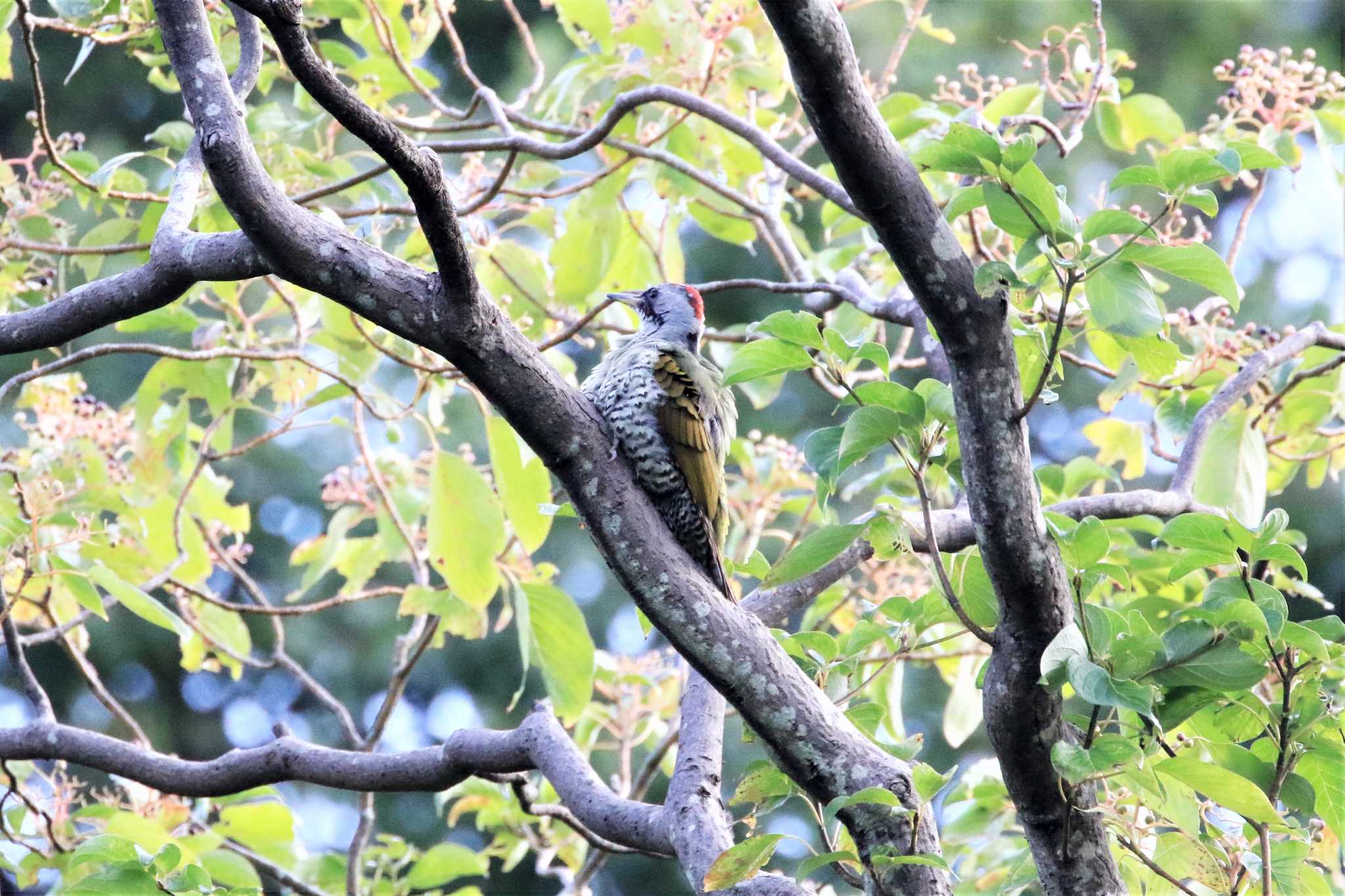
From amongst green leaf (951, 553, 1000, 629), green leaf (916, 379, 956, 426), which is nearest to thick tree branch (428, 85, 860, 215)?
green leaf (951, 553, 1000, 629)

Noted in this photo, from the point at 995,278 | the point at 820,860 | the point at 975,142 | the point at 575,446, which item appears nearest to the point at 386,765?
the point at 575,446

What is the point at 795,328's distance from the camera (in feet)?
6.04

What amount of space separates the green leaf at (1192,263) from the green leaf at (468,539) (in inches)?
69.4

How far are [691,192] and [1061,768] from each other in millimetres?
2208

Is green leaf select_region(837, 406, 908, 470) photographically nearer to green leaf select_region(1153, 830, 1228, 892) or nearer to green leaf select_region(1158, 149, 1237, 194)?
green leaf select_region(1158, 149, 1237, 194)

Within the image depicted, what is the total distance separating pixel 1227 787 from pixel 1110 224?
2.64 feet

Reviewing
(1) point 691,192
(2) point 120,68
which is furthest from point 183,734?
(1) point 691,192

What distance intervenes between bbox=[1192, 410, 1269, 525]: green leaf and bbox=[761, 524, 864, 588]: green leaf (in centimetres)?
144

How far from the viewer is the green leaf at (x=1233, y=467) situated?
3.07 metres

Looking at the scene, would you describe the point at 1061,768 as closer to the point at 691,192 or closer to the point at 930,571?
the point at 930,571

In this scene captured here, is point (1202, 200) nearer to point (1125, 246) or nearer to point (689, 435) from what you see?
point (1125, 246)

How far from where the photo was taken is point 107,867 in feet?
6.81

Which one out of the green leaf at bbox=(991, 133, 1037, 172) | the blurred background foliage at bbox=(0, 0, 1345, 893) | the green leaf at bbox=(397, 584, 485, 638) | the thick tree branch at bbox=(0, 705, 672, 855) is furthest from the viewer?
the blurred background foliage at bbox=(0, 0, 1345, 893)

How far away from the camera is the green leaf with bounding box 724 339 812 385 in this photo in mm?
1900
